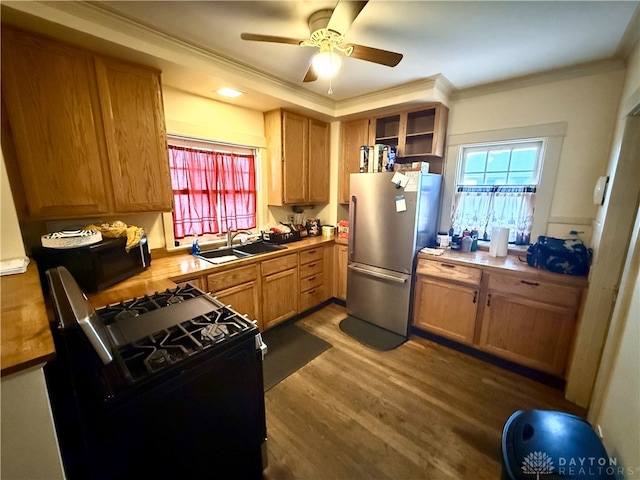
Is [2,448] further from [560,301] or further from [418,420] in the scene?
[560,301]

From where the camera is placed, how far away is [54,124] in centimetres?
154

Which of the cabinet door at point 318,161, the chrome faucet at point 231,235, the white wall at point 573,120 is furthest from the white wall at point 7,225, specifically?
the white wall at point 573,120

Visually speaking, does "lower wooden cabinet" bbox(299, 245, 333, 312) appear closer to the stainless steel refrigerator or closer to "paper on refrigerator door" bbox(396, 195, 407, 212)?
the stainless steel refrigerator

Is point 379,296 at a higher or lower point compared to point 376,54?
lower

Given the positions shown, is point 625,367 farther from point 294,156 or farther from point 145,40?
point 145,40

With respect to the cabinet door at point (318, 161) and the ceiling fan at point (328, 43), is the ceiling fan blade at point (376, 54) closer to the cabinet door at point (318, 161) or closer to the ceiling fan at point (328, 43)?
the ceiling fan at point (328, 43)

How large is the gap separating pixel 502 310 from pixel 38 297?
2.98m

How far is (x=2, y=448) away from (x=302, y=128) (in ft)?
10.3

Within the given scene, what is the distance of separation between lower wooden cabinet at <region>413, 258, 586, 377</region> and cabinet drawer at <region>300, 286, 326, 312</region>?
1.14 m

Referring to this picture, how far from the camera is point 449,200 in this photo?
2.90m

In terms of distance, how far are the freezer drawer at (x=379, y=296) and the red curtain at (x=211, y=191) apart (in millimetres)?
1429

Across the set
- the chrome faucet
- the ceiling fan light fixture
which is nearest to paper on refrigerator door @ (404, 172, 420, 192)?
the ceiling fan light fixture

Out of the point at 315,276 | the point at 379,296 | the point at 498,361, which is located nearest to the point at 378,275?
the point at 379,296

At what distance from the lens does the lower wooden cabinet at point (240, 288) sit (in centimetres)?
221
